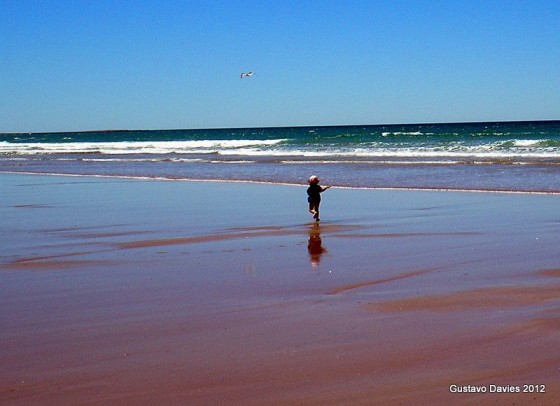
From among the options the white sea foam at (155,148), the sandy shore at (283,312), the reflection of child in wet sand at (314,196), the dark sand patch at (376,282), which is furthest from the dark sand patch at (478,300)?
the white sea foam at (155,148)

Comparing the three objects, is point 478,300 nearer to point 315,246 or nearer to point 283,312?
point 283,312

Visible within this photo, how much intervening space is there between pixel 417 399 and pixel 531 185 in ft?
49.8

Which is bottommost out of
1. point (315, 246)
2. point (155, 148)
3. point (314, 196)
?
point (155, 148)

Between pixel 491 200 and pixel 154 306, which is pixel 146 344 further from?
pixel 491 200

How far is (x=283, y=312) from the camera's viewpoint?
19.5ft

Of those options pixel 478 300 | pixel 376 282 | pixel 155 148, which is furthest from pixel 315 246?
pixel 155 148

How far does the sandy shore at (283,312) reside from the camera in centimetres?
433

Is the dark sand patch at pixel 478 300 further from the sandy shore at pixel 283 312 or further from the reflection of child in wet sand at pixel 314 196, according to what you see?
the reflection of child in wet sand at pixel 314 196

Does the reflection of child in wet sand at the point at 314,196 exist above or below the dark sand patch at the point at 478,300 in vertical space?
above

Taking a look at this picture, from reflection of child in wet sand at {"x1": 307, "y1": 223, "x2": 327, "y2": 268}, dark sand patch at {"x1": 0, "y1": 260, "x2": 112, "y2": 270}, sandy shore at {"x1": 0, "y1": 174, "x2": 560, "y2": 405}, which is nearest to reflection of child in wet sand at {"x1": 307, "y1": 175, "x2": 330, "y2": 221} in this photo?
sandy shore at {"x1": 0, "y1": 174, "x2": 560, "y2": 405}

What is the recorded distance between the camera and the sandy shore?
4.33m

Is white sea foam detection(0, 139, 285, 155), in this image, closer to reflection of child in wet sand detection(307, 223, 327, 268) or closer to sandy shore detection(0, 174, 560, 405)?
reflection of child in wet sand detection(307, 223, 327, 268)

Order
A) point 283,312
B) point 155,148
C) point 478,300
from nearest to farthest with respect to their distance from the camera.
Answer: point 283,312 < point 478,300 < point 155,148

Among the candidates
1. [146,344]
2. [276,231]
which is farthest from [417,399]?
[276,231]
